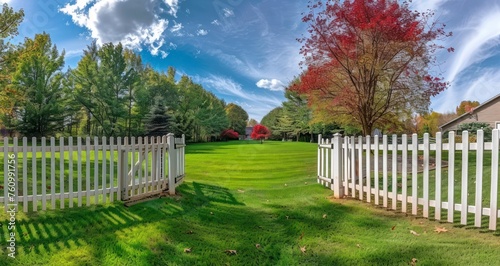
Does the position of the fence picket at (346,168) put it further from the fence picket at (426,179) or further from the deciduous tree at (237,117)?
the deciduous tree at (237,117)

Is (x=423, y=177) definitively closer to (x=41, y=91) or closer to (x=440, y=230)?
(x=440, y=230)

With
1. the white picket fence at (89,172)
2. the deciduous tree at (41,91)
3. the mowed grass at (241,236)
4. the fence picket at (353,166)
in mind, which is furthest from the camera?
the deciduous tree at (41,91)

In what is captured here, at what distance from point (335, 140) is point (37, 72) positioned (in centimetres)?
3076

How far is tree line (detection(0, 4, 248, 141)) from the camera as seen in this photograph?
88.0 ft

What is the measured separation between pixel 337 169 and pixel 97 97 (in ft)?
102

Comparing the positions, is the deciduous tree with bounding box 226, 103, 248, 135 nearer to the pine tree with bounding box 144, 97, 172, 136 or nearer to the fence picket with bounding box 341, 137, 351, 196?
the pine tree with bounding box 144, 97, 172, 136

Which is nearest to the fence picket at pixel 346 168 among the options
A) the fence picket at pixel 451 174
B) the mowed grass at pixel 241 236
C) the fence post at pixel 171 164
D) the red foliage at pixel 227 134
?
the mowed grass at pixel 241 236

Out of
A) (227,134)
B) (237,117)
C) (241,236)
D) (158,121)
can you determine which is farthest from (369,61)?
(237,117)

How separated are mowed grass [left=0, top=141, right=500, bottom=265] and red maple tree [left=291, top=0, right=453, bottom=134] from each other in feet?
23.1

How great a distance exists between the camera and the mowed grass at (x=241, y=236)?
3.40m

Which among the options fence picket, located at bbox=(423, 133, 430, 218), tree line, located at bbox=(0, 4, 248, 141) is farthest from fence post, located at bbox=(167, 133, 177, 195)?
tree line, located at bbox=(0, 4, 248, 141)

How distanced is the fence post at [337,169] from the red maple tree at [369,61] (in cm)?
563

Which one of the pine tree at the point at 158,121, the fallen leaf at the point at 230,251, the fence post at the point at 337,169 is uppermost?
the pine tree at the point at 158,121

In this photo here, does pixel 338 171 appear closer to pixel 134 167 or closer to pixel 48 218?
pixel 134 167
